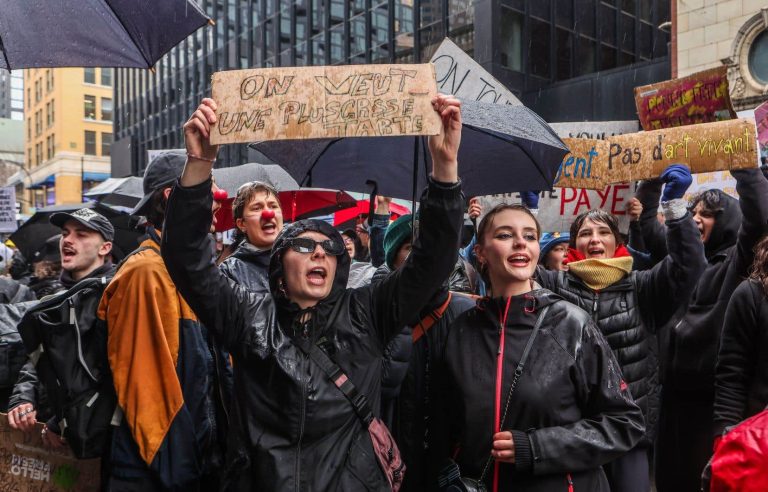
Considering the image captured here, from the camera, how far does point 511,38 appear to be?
19812mm

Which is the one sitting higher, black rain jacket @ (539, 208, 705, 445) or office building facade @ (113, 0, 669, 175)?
office building facade @ (113, 0, 669, 175)

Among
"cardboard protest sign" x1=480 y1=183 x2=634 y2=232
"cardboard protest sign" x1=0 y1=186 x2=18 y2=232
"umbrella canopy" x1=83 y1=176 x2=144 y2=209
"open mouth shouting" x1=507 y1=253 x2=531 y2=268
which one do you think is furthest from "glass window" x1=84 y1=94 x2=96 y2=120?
"open mouth shouting" x1=507 y1=253 x2=531 y2=268

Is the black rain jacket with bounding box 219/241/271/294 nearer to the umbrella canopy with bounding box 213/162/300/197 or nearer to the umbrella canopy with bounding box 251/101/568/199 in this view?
the umbrella canopy with bounding box 251/101/568/199

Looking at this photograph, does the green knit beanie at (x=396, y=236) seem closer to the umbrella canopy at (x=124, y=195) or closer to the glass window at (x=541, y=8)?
the umbrella canopy at (x=124, y=195)

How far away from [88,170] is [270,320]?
64.7 metres

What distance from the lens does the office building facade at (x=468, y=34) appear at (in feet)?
64.8

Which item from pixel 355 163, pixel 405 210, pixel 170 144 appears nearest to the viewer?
pixel 355 163

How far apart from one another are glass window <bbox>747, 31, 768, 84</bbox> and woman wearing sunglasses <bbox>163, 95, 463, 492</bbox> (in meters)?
11.6

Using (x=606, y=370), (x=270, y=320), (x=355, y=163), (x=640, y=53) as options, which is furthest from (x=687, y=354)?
(x=640, y=53)

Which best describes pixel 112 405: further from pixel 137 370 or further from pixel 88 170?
pixel 88 170

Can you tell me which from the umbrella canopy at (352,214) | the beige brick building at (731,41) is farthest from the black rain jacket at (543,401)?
the beige brick building at (731,41)

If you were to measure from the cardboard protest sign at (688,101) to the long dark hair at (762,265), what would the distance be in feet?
3.72

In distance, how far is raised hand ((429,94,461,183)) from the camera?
2.33 m

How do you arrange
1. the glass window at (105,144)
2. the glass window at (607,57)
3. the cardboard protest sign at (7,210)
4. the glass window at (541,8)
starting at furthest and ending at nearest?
1. the glass window at (105,144)
2. the glass window at (607,57)
3. the glass window at (541,8)
4. the cardboard protest sign at (7,210)
